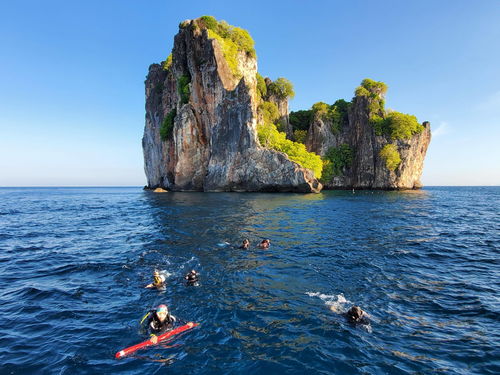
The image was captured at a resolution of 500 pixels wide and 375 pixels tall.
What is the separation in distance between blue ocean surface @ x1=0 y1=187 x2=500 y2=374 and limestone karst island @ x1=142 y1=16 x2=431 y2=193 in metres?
45.6

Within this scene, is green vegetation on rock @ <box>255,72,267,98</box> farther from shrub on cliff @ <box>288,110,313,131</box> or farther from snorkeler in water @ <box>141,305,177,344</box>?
snorkeler in water @ <box>141,305,177,344</box>

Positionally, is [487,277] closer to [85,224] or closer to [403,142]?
[85,224]

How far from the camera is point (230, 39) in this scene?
7656 centimetres

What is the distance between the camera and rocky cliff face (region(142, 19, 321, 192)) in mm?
64438

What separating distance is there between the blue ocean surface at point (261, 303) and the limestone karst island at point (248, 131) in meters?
45.6

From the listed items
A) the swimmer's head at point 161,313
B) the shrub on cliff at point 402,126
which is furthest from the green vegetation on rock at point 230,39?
the swimmer's head at point 161,313

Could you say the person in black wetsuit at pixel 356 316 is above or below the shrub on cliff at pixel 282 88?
below

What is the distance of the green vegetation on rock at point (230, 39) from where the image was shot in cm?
7219

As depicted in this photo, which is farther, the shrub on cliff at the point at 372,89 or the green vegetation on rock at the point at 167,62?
the green vegetation on rock at the point at 167,62

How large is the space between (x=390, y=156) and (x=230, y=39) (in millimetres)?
54682

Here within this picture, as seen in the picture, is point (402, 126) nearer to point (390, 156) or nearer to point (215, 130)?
point (390, 156)

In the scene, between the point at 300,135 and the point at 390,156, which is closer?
the point at 390,156

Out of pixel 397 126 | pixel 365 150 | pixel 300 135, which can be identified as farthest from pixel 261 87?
pixel 397 126

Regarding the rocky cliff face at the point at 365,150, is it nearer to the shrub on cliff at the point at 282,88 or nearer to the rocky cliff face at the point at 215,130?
the shrub on cliff at the point at 282,88
